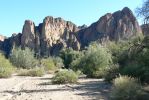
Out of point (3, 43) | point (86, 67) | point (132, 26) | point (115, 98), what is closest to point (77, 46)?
point (132, 26)

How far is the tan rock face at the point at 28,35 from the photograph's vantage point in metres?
148

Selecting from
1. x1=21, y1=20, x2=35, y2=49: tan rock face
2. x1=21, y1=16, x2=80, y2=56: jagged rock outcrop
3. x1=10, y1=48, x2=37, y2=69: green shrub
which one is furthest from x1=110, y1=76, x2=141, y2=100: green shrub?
x1=21, y1=20, x2=35, y2=49: tan rock face

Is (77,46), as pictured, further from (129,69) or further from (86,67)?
(129,69)

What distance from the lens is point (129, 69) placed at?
103ft

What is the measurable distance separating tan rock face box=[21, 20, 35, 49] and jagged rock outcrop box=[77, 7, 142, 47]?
17.8 meters

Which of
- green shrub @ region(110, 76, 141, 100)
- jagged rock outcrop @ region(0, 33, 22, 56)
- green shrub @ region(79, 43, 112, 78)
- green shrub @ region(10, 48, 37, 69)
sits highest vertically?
jagged rock outcrop @ region(0, 33, 22, 56)

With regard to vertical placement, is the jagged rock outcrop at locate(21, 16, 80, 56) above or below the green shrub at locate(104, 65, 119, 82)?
above

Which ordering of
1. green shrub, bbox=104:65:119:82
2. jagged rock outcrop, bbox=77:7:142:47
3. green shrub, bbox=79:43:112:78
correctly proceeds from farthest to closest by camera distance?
1. jagged rock outcrop, bbox=77:7:142:47
2. green shrub, bbox=79:43:112:78
3. green shrub, bbox=104:65:119:82

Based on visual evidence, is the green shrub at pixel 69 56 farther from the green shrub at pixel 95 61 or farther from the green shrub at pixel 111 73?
the green shrub at pixel 111 73

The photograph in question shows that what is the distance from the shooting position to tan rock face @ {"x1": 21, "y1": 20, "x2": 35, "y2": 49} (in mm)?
148375

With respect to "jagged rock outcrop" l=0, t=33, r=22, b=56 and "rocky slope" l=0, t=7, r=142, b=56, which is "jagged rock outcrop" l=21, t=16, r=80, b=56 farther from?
"jagged rock outcrop" l=0, t=33, r=22, b=56

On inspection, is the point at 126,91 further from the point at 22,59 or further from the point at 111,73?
the point at 22,59

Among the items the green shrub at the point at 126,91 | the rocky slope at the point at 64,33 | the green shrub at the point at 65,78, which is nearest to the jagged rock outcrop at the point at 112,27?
the rocky slope at the point at 64,33

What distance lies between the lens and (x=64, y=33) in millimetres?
163000
